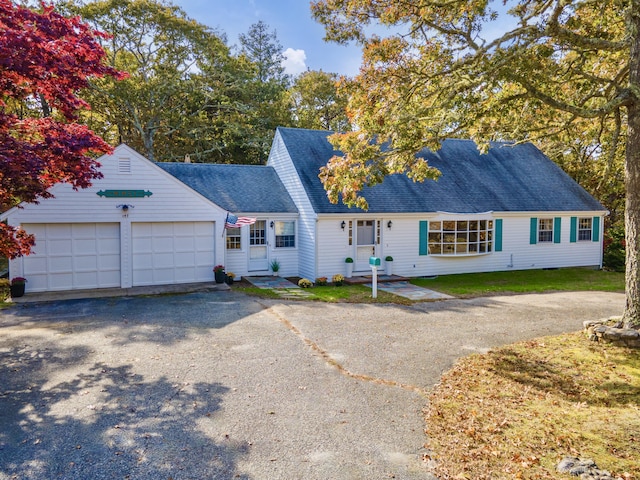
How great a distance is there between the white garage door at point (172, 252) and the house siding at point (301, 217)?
11.0 ft

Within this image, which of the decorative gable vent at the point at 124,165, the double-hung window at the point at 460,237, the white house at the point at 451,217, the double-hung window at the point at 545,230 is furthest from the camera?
the double-hung window at the point at 545,230

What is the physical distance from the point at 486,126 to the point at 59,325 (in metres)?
11.0

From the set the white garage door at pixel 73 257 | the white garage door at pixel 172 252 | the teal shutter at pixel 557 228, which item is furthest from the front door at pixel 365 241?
the teal shutter at pixel 557 228

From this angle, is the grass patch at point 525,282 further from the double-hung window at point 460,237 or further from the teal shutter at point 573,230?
the teal shutter at point 573,230

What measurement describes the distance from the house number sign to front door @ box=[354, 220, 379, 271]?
306 inches

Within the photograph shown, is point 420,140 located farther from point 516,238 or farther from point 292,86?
point 292,86

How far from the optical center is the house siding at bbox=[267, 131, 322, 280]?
1612 cm

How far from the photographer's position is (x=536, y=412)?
18.7 ft

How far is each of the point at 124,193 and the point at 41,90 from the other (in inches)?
240

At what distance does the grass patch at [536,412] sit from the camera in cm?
451

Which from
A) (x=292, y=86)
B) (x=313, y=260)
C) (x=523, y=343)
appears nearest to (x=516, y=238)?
(x=313, y=260)

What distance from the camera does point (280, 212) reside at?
17109mm

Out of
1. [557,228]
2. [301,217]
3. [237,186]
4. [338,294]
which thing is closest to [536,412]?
[338,294]

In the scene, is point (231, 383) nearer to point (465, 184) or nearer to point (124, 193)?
point (124, 193)
